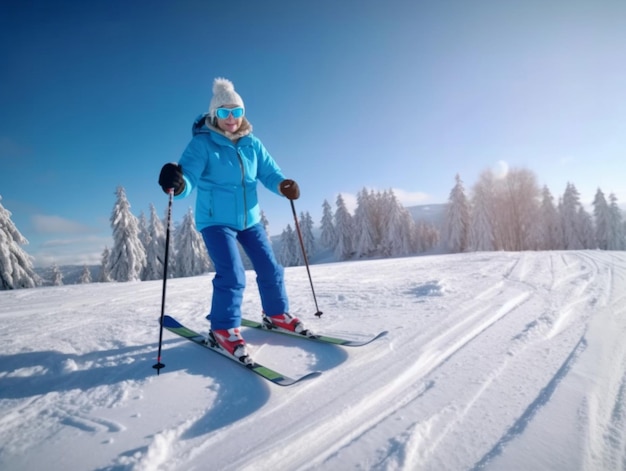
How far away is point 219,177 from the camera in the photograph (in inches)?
114

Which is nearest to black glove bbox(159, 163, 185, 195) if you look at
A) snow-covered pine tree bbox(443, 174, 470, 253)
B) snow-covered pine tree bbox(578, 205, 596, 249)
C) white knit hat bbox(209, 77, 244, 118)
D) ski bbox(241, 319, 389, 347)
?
white knit hat bbox(209, 77, 244, 118)

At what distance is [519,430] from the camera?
1.35 m

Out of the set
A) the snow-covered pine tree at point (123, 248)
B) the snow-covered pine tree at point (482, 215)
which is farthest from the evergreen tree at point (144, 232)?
the snow-covered pine tree at point (482, 215)

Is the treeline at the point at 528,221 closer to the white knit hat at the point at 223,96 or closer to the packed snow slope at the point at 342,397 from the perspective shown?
the packed snow slope at the point at 342,397

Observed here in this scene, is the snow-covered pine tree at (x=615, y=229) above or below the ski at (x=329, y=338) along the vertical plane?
above

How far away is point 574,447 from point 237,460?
1466mm

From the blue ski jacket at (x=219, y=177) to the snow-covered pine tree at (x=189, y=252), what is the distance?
99.3 ft

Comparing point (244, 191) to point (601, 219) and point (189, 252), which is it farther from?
point (601, 219)

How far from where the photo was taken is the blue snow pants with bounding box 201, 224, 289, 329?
259cm

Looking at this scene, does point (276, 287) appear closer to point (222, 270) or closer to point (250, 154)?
point (222, 270)

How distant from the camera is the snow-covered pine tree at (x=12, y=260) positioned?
16.5m

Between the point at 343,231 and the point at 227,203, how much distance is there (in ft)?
138

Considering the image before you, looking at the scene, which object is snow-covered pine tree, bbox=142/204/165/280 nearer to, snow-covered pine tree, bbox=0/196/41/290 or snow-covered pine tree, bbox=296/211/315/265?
snow-covered pine tree, bbox=0/196/41/290

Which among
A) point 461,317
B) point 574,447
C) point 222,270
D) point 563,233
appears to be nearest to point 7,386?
point 222,270
